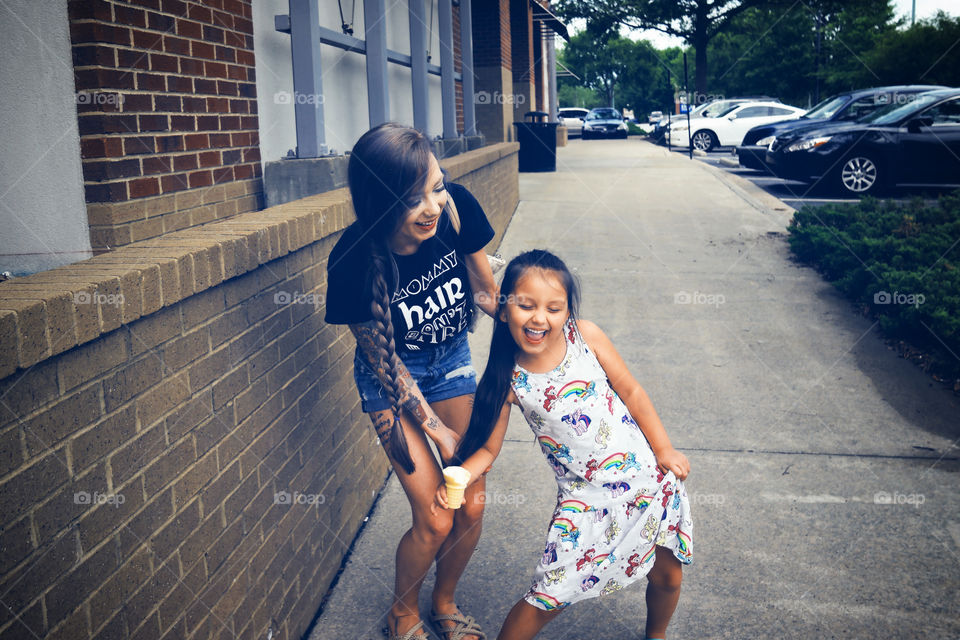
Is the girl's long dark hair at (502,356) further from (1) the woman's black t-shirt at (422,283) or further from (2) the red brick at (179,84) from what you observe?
(2) the red brick at (179,84)

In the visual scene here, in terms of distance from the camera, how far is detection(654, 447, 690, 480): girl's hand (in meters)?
2.53

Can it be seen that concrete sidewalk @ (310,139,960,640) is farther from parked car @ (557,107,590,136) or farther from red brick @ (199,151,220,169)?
parked car @ (557,107,590,136)

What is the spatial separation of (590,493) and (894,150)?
13.0 metres

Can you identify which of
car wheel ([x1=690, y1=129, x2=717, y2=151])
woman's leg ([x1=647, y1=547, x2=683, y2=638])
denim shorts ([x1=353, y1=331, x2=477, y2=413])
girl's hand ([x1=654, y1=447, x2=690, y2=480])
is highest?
car wheel ([x1=690, y1=129, x2=717, y2=151])

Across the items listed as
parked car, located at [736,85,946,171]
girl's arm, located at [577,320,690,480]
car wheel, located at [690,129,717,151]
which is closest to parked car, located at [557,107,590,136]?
car wheel, located at [690,129,717,151]

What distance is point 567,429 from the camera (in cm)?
251

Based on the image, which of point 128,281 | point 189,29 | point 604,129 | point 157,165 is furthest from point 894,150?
point 604,129

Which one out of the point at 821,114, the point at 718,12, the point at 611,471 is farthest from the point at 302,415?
the point at 718,12

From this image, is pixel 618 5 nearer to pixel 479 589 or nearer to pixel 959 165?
pixel 959 165

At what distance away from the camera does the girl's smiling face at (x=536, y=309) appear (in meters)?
2.40

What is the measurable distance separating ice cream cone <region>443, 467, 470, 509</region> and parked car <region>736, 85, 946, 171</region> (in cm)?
1465

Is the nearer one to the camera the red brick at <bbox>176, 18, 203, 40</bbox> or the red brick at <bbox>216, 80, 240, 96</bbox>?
the red brick at <bbox>176, 18, 203, 40</bbox>

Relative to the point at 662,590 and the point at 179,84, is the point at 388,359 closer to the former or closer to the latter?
the point at 662,590

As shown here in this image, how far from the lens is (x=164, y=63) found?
124 inches
